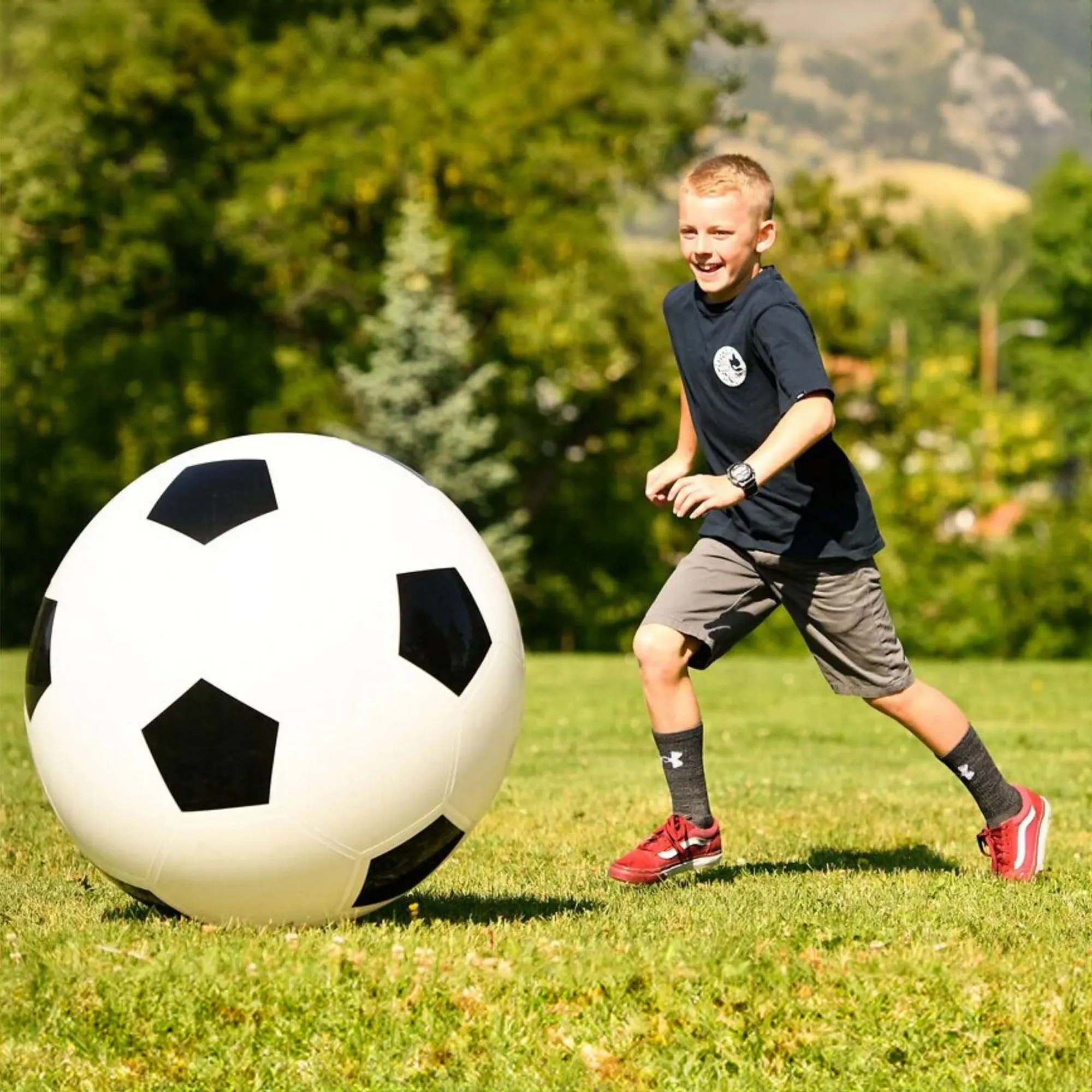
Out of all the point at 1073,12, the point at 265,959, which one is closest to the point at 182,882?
the point at 265,959

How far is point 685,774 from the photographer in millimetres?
6000

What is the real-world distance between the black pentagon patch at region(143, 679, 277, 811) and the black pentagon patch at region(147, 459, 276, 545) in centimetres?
44

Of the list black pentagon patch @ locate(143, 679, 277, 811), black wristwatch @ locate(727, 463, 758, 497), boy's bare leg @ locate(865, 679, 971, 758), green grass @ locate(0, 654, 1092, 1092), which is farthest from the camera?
boy's bare leg @ locate(865, 679, 971, 758)

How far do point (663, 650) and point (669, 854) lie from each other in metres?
0.74

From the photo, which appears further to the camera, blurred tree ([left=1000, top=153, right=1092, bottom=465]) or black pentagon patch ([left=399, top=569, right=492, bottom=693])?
blurred tree ([left=1000, top=153, right=1092, bottom=465])

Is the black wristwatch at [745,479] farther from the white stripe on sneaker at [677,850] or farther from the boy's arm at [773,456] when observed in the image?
the white stripe on sneaker at [677,850]

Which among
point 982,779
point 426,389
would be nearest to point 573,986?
point 982,779

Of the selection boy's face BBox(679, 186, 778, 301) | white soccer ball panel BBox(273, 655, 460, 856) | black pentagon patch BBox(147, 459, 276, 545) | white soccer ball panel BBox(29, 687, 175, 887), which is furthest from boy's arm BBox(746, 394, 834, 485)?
white soccer ball panel BBox(29, 687, 175, 887)

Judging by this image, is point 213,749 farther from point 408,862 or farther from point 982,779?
point 982,779

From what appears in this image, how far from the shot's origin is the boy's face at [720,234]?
5551mm

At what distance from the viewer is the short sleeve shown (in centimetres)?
537

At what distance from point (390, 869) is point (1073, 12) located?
67.8ft

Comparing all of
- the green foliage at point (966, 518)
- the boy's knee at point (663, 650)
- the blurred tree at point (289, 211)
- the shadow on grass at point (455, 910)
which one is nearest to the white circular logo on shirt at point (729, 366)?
the boy's knee at point (663, 650)

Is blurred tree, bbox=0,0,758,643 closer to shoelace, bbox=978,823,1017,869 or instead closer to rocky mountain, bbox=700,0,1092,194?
rocky mountain, bbox=700,0,1092,194
